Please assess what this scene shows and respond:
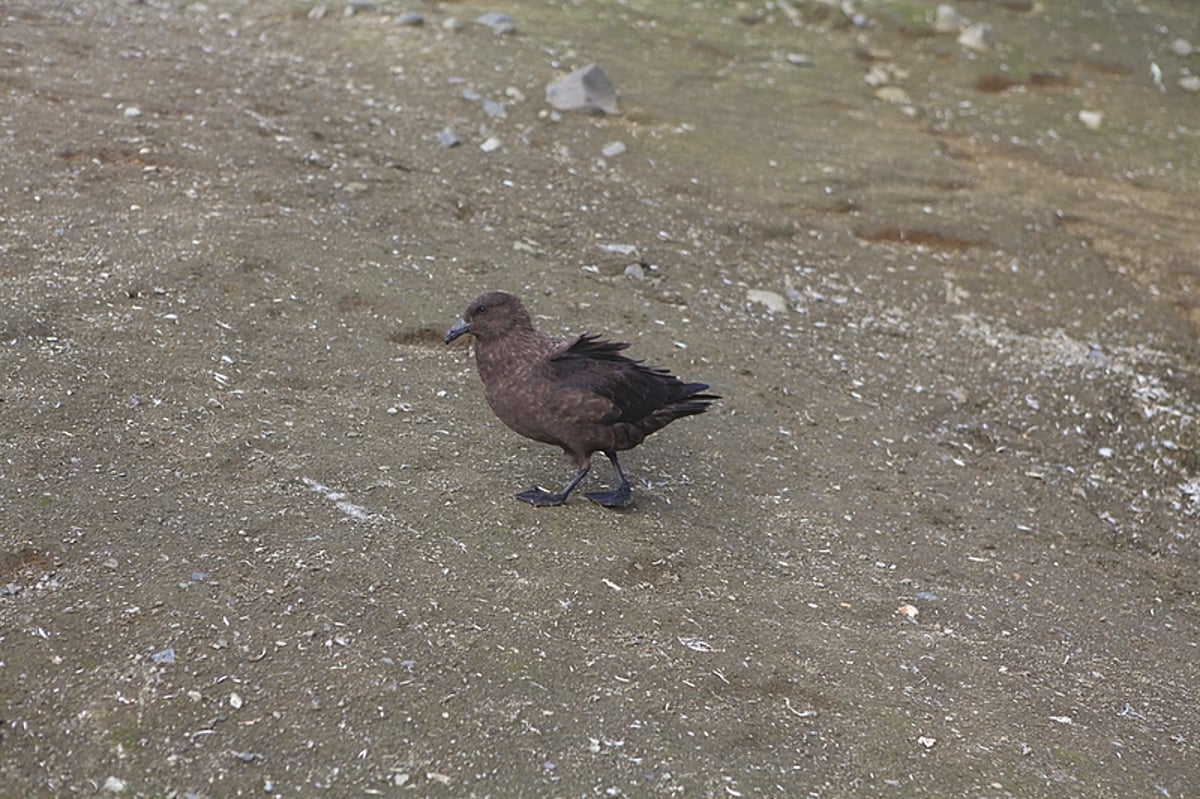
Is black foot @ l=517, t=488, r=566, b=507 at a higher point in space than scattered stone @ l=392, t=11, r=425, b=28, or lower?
lower

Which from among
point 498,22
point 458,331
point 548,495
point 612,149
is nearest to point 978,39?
point 498,22

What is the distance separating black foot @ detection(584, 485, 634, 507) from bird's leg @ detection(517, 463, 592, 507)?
0.34 ft

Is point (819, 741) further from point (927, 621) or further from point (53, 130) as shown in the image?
point (53, 130)

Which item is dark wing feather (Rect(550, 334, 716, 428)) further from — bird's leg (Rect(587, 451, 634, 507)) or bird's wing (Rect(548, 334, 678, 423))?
bird's leg (Rect(587, 451, 634, 507))

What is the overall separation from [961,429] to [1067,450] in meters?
0.58

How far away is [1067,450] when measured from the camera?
6.36m

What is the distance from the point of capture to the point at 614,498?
4.73 meters

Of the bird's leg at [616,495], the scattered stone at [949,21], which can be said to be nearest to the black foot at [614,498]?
the bird's leg at [616,495]

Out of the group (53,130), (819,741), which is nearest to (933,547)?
(819,741)

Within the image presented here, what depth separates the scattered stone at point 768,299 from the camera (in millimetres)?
7047

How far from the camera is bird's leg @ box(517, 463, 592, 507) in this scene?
4.59 m

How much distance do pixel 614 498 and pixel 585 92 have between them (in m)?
4.86

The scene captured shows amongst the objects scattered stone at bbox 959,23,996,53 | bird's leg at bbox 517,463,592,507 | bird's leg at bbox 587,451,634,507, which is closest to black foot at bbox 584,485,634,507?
bird's leg at bbox 587,451,634,507

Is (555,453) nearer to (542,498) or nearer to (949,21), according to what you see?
(542,498)
